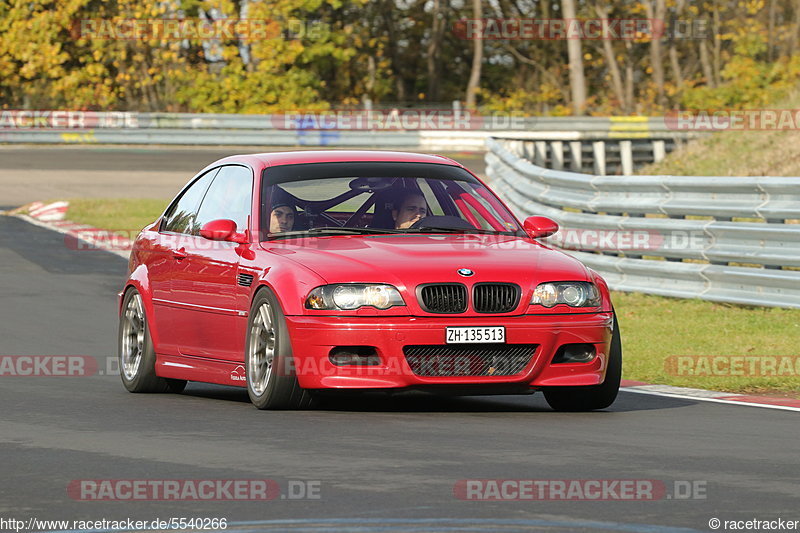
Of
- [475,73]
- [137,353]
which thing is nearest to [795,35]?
[475,73]

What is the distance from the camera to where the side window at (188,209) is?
1090 centimetres

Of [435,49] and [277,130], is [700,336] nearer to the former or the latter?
[277,130]

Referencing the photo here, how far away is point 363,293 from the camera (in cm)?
896

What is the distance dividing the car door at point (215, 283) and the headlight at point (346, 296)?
80 centimetres

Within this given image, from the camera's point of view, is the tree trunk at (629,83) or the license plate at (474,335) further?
the tree trunk at (629,83)

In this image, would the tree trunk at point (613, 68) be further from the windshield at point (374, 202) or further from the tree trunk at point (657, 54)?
the windshield at point (374, 202)

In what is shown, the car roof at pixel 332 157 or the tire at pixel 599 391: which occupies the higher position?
the car roof at pixel 332 157

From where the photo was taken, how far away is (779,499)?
639cm

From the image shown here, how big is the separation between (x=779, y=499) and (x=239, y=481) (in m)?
Result: 2.10

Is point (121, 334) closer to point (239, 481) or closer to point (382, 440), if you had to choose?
point (382, 440)

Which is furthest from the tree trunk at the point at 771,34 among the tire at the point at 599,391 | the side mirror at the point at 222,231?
the side mirror at the point at 222,231

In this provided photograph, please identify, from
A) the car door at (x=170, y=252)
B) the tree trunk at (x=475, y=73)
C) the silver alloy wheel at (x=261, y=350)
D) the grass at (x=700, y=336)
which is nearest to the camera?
the silver alloy wheel at (x=261, y=350)

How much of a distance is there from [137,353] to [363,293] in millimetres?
2568

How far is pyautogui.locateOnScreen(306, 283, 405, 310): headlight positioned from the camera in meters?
8.95
